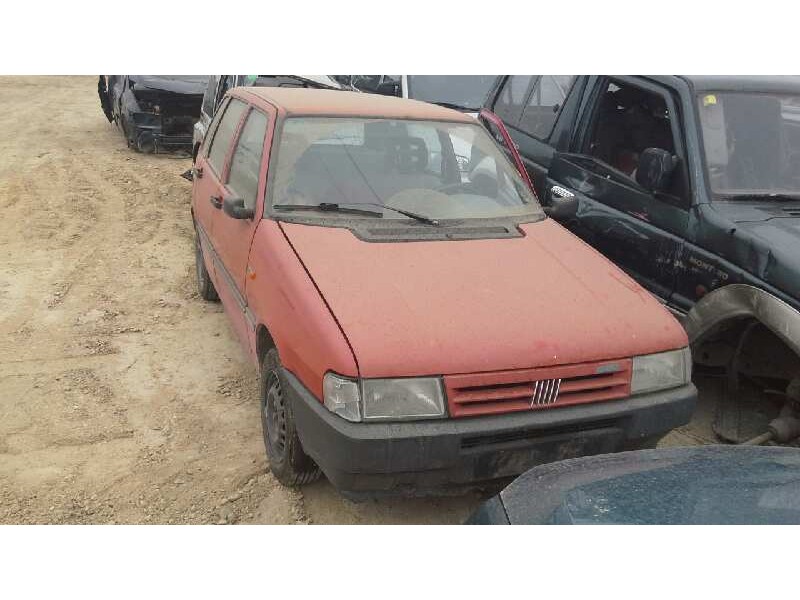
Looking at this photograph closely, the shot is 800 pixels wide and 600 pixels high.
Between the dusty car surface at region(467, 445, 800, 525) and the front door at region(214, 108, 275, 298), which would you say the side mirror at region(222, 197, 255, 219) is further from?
the dusty car surface at region(467, 445, 800, 525)

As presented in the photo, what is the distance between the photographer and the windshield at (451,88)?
805 cm

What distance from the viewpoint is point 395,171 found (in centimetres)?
402

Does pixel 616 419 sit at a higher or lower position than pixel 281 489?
higher

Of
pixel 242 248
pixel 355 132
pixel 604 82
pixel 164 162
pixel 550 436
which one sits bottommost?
pixel 164 162

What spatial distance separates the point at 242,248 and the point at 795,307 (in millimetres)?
2821

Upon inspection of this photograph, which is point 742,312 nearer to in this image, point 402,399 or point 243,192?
point 402,399

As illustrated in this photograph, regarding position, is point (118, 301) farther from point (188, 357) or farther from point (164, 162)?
point (164, 162)

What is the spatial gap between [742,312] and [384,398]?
2.05 m

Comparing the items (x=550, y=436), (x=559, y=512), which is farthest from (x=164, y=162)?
(x=559, y=512)

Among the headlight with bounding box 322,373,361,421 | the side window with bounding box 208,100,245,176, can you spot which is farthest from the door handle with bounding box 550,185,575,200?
the headlight with bounding box 322,373,361,421

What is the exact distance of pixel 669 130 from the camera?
4512 millimetres

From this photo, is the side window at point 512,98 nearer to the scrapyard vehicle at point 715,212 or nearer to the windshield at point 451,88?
the scrapyard vehicle at point 715,212

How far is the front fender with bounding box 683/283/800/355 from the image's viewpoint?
344 cm

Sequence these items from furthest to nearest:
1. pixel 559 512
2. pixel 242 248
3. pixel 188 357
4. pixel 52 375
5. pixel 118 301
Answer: pixel 118 301, pixel 188 357, pixel 52 375, pixel 242 248, pixel 559 512
